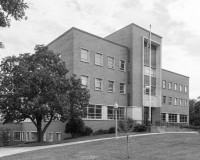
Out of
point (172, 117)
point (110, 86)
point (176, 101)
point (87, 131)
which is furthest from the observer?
point (176, 101)

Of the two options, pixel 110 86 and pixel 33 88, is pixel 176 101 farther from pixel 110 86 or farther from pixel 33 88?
pixel 33 88

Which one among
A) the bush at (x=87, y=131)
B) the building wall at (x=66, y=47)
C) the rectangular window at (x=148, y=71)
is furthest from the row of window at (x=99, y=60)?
the bush at (x=87, y=131)

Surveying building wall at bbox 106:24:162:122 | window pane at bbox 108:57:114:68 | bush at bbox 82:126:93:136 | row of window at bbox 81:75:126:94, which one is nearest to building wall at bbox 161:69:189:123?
building wall at bbox 106:24:162:122

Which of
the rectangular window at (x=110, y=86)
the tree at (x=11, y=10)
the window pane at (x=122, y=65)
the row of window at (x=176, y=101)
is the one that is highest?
the window pane at (x=122, y=65)

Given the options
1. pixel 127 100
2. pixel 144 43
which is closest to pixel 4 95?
pixel 127 100

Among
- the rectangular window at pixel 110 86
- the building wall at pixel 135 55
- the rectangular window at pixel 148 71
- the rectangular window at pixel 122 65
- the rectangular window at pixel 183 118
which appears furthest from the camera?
the rectangular window at pixel 183 118

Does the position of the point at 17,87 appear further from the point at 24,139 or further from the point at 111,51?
the point at 24,139

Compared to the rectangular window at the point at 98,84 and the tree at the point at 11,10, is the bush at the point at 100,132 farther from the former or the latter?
the tree at the point at 11,10

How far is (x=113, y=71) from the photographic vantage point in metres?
37.9

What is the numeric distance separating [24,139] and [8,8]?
38.7 metres

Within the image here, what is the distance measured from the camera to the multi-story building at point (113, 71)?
33.9 meters

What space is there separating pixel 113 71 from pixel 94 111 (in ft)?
22.1

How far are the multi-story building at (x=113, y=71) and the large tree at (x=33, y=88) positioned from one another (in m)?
7.38

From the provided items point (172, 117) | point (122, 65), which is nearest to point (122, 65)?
point (122, 65)
